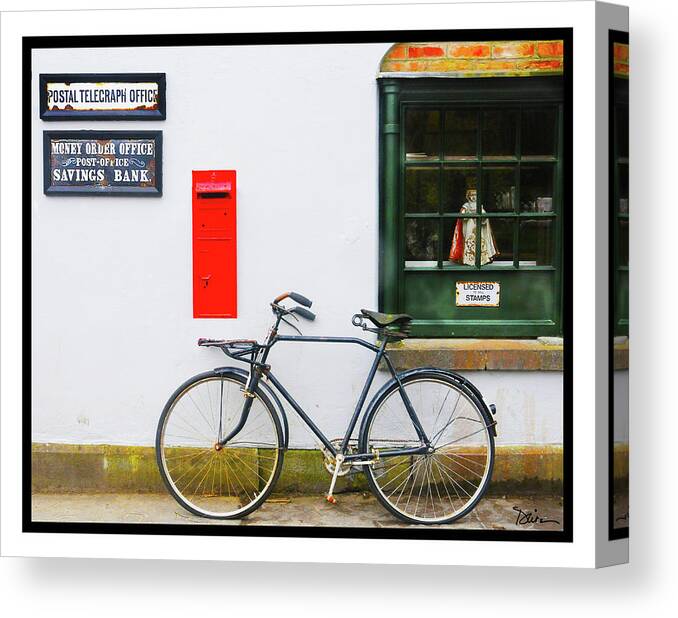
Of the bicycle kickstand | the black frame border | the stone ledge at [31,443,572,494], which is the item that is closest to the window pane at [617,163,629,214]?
the black frame border

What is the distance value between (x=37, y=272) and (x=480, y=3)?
9.82ft

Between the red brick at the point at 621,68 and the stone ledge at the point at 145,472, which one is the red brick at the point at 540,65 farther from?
the stone ledge at the point at 145,472

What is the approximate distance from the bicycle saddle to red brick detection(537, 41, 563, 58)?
169cm

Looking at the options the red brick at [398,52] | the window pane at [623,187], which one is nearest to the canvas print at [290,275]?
the red brick at [398,52]

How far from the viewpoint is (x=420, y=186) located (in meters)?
6.05

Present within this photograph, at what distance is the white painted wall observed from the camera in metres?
5.92

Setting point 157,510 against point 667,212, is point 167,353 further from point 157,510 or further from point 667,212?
point 667,212

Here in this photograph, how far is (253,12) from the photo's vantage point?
5504mm

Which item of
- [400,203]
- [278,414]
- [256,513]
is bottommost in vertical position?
[256,513]

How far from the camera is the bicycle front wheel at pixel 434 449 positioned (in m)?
5.65

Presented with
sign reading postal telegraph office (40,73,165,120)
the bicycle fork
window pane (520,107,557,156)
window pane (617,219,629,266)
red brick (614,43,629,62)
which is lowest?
the bicycle fork

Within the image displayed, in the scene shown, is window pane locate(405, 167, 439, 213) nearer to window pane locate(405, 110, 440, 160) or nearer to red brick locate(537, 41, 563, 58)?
window pane locate(405, 110, 440, 160)

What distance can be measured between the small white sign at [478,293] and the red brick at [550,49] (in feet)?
4.46

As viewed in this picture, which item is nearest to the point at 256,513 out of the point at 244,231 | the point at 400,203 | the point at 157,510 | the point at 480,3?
the point at 157,510
